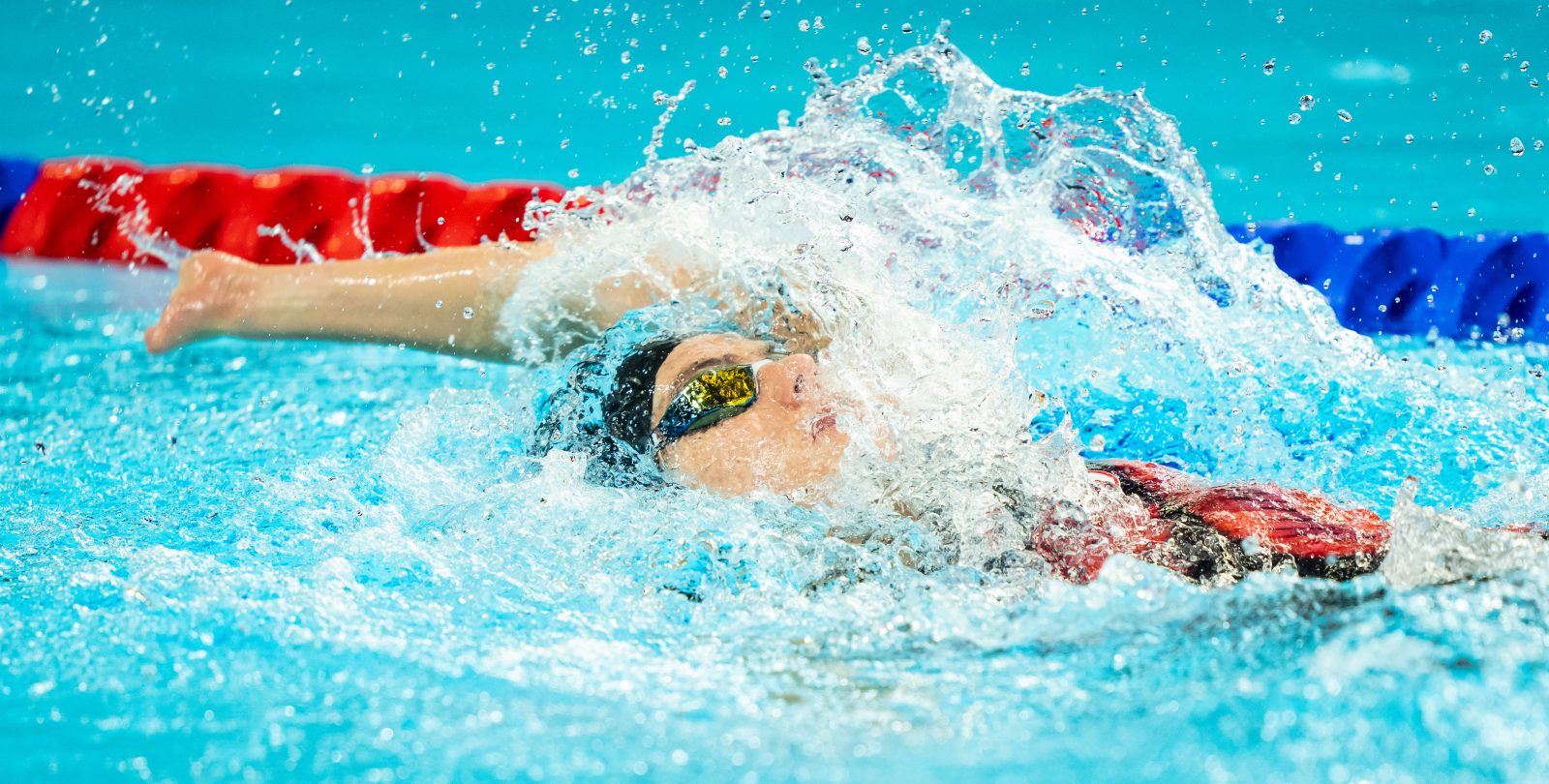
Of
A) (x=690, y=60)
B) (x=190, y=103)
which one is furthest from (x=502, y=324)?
(x=190, y=103)

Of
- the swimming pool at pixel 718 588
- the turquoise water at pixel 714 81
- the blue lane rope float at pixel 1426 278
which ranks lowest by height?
the swimming pool at pixel 718 588

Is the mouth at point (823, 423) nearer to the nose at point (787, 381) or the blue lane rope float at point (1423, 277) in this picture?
the nose at point (787, 381)

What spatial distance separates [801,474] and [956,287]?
533 millimetres

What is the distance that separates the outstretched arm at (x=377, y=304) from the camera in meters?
1.74

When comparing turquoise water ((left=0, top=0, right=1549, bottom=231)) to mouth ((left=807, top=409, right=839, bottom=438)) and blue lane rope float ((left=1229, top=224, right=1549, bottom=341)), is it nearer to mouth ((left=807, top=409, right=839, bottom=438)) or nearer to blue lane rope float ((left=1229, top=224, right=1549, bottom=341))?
blue lane rope float ((left=1229, top=224, right=1549, bottom=341))

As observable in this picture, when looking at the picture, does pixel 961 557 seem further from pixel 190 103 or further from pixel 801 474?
pixel 190 103

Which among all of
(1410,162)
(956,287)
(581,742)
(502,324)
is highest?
(1410,162)

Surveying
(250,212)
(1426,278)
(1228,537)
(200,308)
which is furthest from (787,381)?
(250,212)

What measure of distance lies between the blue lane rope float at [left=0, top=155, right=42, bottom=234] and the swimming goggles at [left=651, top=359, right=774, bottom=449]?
2.92m

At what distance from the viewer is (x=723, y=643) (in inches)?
45.9

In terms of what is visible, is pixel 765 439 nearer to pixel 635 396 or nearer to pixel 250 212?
pixel 635 396

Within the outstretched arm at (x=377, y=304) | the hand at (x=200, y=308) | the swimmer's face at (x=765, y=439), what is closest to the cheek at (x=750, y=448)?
the swimmer's face at (x=765, y=439)

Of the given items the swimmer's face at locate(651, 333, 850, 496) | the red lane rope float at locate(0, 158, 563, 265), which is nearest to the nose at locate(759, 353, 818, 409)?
the swimmer's face at locate(651, 333, 850, 496)

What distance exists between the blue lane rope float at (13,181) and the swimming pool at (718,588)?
0.25m
